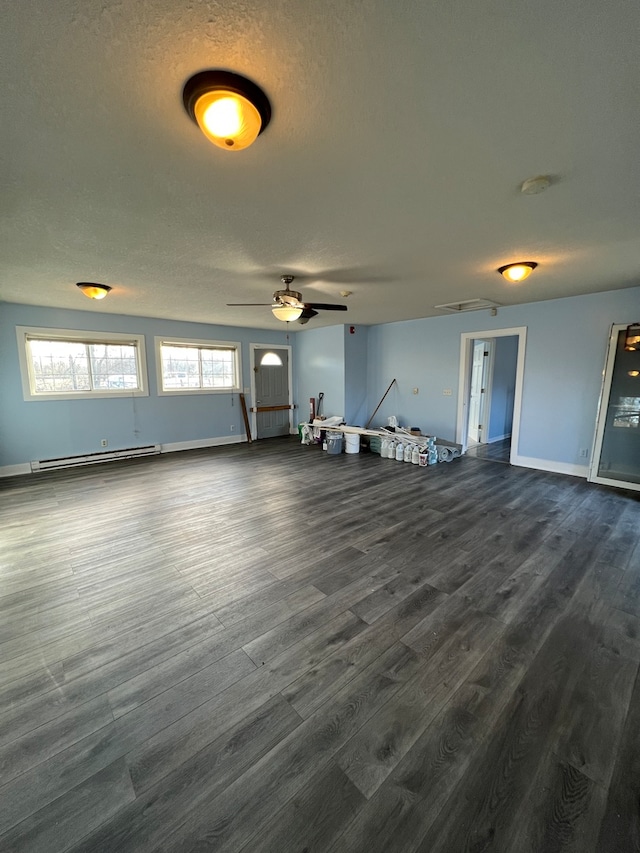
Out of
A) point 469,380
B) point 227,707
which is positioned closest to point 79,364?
point 227,707

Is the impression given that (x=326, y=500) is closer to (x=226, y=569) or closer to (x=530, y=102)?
(x=226, y=569)

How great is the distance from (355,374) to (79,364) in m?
5.04

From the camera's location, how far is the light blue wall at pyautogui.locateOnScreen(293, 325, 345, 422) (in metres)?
6.96

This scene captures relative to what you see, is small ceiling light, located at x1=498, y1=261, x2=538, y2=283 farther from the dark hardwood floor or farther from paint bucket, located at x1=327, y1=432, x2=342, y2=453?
paint bucket, located at x1=327, y1=432, x2=342, y2=453

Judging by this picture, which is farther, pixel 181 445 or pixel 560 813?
pixel 181 445

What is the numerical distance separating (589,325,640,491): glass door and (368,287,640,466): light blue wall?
0.56 ft

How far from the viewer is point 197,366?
6.84 metres

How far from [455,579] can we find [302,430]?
5.08 metres

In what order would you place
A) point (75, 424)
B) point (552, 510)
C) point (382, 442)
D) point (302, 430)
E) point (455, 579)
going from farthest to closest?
point (302, 430), point (382, 442), point (75, 424), point (552, 510), point (455, 579)

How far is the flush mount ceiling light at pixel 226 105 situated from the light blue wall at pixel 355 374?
544 centimetres

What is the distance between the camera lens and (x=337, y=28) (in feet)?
3.54

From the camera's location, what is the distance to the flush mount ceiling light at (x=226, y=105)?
125 centimetres

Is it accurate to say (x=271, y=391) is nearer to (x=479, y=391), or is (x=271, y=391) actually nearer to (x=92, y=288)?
(x=92, y=288)

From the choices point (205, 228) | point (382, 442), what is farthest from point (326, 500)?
point (205, 228)
